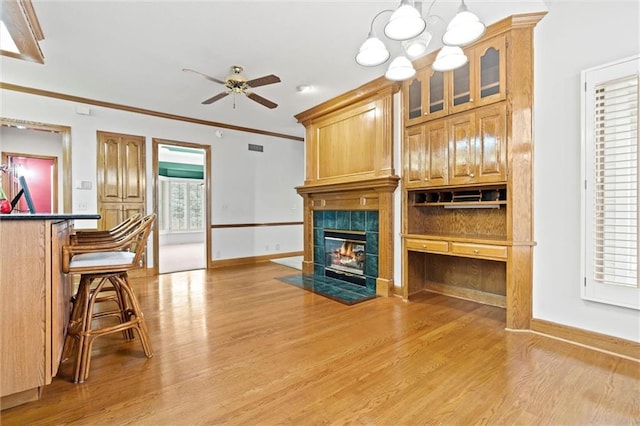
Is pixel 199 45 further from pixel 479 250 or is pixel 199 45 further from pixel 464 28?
pixel 479 250

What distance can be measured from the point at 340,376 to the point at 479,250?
1813 mm

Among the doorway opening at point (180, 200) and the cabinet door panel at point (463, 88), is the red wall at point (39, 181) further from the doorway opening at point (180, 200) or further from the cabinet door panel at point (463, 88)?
the cabinet door panel at point (463, 88)

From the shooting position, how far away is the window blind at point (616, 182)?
2.13m

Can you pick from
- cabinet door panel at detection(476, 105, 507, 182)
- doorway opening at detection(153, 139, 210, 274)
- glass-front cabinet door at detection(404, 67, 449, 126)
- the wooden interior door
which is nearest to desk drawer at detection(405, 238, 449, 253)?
cabinet door panel at detection(476, 105, 507, 182)

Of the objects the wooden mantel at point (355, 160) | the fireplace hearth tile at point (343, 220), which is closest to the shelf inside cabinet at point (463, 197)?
the wooden mantel at point (355, 160)

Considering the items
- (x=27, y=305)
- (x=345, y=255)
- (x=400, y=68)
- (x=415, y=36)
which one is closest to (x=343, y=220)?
(x=345, y=255)

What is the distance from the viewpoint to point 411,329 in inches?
107

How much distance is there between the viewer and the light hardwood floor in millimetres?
1599

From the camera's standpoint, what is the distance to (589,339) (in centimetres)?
236

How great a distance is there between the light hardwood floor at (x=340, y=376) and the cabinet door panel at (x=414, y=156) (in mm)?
1496

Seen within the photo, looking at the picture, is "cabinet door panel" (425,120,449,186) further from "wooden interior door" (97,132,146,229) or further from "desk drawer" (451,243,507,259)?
"wooden interior door" (97,132,146,229)

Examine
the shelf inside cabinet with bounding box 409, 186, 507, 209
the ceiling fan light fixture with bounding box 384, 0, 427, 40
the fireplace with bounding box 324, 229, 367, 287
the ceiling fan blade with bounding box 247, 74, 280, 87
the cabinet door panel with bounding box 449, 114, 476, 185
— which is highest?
the ceiling fan blade with bounding box 247, 74, 280, 87

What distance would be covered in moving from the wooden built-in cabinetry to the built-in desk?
3.15m

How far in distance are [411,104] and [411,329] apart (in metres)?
2.49
